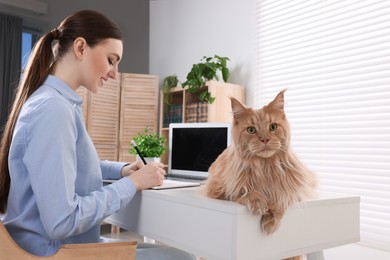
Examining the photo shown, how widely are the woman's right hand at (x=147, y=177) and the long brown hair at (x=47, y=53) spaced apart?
0.36 meters

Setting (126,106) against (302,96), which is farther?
(126,106)

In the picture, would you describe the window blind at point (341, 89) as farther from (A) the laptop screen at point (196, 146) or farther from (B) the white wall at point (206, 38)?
(A) the laptop screen at point (196, 146)

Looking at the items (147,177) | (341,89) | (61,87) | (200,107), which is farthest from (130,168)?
(200,107)

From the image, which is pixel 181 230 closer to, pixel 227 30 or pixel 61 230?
pixel 61 230

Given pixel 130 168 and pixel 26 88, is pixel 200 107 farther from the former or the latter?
pixel 26 88

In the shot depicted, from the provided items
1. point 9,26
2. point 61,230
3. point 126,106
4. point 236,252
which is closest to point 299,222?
point 236,252

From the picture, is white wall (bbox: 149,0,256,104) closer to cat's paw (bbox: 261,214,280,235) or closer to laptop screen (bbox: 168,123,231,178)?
laptop screen (bbox: 168,123,231,178)

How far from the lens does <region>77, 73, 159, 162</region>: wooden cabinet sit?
3803 mm

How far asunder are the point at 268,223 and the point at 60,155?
1.75 ft

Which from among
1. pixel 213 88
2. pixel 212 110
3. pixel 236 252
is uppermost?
pixel 213 88

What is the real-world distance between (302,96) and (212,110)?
820 mm

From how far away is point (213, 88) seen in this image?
3242 millimetres

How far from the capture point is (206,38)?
3.86 m

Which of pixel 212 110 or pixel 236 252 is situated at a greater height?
pixel 212 110
